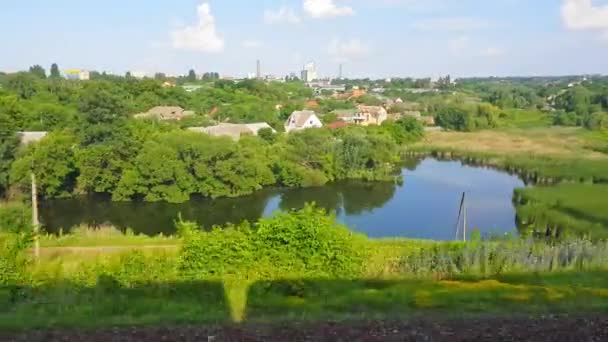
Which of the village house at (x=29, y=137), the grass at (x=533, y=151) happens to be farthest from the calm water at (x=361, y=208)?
the village house at (x=29, y=137)

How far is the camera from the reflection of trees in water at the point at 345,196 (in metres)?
24.0

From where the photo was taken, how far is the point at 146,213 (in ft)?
75.5

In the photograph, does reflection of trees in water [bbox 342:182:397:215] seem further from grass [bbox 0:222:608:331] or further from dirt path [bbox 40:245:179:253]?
grass [bbox 0:222:608:331]

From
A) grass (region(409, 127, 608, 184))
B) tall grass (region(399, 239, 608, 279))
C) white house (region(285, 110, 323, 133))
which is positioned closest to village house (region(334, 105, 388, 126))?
white house (region(285, 110, 323, 133))

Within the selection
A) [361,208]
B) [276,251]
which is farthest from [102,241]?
[361,208]

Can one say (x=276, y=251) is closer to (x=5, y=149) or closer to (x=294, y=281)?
(x=294, y=281)

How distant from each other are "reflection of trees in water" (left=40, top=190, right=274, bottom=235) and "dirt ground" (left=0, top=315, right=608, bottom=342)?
14.6 m

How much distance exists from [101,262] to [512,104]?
70562 millimetres

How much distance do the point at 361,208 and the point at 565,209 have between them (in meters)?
7.66

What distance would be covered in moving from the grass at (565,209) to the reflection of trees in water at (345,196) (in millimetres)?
5910

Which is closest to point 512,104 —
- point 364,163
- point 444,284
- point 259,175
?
point 364,163

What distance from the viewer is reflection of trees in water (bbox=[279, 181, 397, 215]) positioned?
78.8 feet

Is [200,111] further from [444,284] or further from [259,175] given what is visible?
[444,284]

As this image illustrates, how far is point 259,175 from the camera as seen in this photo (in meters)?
26.6
